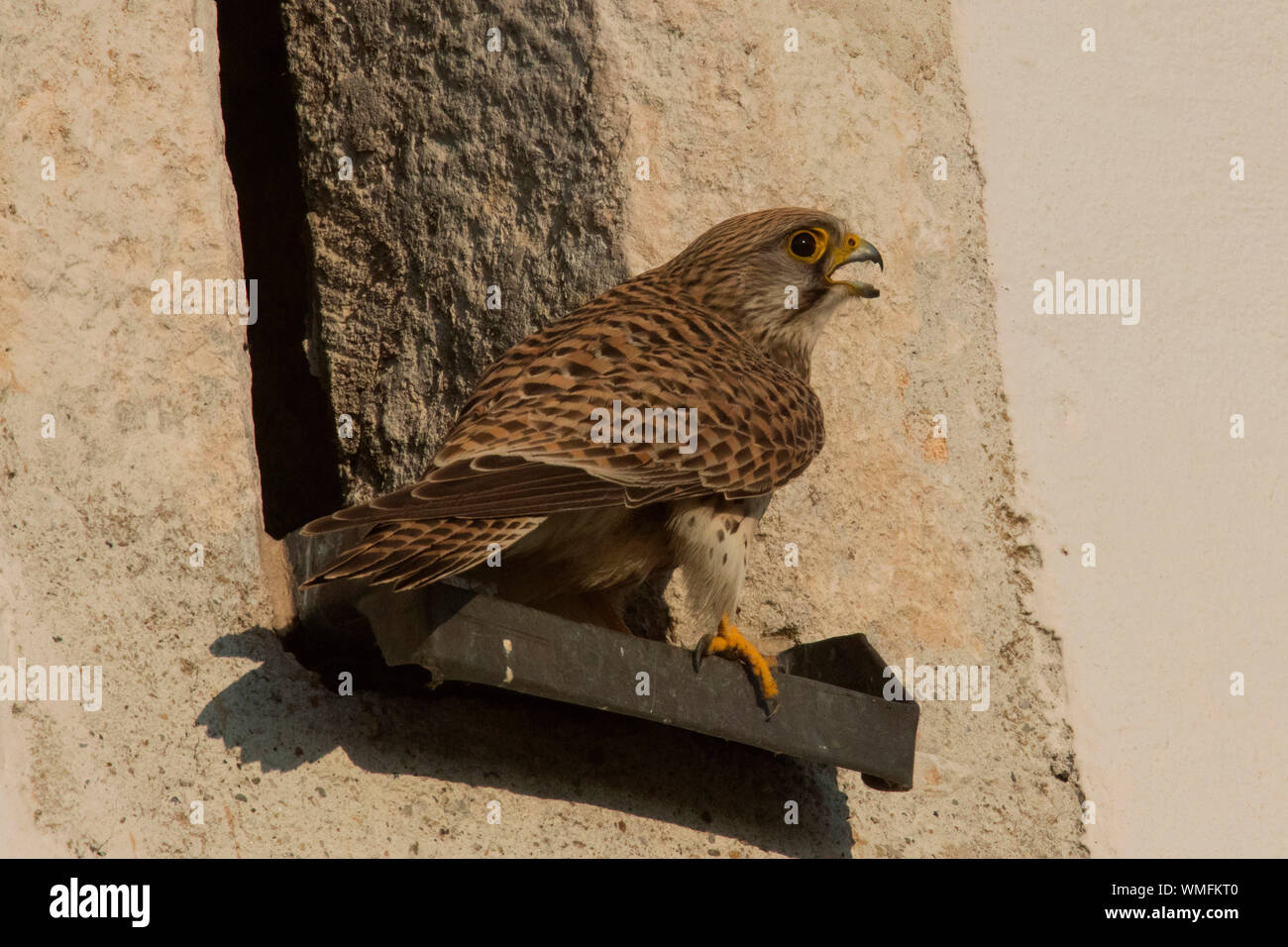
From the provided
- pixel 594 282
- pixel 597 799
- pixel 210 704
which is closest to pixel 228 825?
pixel 210 704

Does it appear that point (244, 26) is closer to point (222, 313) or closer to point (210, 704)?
point (222, 313)

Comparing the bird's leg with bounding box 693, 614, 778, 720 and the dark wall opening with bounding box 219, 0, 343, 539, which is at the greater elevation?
the dark wall opening with bounding box 219, 0, 343, 539

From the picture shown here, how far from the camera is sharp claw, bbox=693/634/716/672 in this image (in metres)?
2.72

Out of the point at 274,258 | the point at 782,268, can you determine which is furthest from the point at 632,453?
the point at 274,258

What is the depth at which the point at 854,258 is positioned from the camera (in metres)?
3.19

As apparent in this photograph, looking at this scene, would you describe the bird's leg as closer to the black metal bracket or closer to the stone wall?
the black metal bracket

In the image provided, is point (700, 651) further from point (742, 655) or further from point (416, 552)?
point (416, 552)

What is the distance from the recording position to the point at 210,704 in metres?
2.68

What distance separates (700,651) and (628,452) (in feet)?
1.21

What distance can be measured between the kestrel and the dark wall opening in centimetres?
95

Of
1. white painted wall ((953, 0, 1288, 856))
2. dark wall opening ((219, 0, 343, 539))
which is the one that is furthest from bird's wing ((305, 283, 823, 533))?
dark wall opening ((219, 0, 343, 539))

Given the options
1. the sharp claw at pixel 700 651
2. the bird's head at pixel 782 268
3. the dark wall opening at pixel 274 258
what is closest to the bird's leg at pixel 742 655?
the sharp claw at pixel 700 651

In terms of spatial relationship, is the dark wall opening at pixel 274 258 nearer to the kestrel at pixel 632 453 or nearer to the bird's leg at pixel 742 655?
the kestrel at pixel 632 453

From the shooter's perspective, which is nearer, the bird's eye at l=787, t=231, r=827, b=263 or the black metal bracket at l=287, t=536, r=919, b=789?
the black metal bracket at l=287, t=536, r=919, b=789
